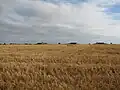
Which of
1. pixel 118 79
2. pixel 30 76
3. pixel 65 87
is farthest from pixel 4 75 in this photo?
pixel 118 79

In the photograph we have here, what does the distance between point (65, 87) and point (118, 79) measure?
91.3 inches

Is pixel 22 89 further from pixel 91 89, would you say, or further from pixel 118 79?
pixel 118 79

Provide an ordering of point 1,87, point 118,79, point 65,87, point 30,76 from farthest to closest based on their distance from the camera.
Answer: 1. point 30,76
2. point 118,79
3. point 1,87
4. point 65,87

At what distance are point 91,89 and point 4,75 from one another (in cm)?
381

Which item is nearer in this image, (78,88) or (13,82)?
(78,88)

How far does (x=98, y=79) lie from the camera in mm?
9570

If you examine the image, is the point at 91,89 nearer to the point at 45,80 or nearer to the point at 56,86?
the point at 56,86

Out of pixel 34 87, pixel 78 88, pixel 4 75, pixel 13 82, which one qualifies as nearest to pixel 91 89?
pixel 78 88

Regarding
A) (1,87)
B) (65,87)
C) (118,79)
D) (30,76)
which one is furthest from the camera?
(30,76)

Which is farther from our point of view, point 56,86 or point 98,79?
point 98,79

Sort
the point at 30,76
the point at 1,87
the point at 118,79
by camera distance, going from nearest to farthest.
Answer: the point at 1,87, the point at 118,79, the point at 30,76

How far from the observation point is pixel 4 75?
1002 centimetres

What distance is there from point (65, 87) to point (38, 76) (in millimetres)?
2376

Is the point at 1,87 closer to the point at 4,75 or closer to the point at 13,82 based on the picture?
the point at 13,82
